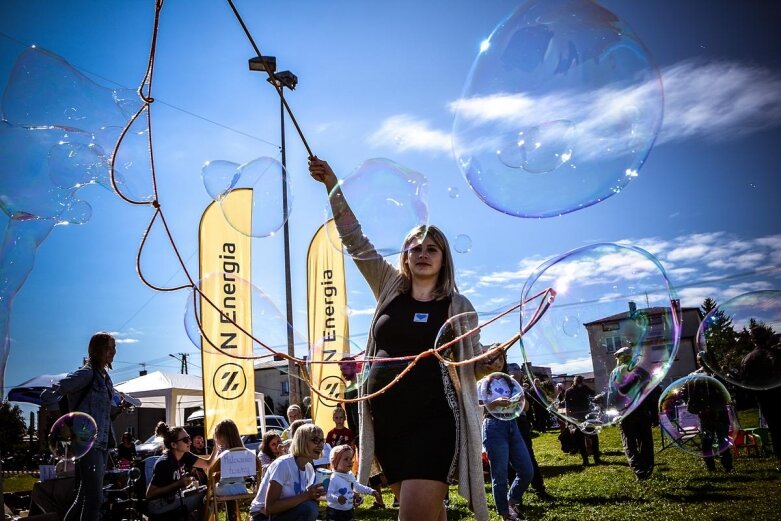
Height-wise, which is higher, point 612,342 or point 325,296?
point 325,296

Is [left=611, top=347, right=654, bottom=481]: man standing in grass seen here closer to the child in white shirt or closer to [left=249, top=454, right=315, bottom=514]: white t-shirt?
the child in white shirt

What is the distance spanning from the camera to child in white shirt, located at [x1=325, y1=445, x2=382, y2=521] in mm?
5324

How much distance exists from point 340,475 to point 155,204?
3642mm

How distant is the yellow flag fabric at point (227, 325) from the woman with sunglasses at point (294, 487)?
4.41 meters

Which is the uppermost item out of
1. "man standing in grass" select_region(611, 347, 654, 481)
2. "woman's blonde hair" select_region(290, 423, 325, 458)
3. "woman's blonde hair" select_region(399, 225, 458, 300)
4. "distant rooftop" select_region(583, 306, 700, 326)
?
"woman's blonde hair" select_region(399, 225, 458, 300)

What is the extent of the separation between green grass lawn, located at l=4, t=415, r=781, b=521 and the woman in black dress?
4126 mm

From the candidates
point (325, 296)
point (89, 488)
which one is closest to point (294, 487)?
point (89, 488)

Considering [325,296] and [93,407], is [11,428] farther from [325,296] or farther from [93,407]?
[93,407]

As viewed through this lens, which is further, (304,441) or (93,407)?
(304,441)

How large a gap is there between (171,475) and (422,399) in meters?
4.38

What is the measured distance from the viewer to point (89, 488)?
14.1ft

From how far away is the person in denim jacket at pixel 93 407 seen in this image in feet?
13.9

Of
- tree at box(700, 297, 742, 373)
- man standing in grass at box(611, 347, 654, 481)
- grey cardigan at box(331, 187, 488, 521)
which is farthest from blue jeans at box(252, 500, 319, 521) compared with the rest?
man standing in grass at box(611, 347, 654, 481)

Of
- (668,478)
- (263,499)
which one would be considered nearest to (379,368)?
(263,499)
